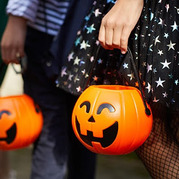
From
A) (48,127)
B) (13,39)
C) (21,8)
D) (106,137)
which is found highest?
(21,8)

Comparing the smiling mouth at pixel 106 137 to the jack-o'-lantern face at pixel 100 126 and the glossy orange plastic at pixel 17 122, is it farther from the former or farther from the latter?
the glossy orange plastic at pixel 17 122

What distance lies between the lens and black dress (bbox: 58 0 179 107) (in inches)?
45.5

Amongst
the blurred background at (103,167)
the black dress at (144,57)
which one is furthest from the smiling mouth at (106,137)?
the blurred background at (103,167)

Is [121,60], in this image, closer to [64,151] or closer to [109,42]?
[109,42]

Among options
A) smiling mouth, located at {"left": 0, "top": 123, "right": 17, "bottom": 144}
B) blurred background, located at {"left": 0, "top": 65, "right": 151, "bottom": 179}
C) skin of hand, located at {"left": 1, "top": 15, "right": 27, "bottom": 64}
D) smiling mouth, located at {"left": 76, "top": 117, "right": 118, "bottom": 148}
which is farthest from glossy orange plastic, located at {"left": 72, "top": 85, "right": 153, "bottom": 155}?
blurred background, located at {"left": 0, "top": 65, "right": 151, "bottom": 179}

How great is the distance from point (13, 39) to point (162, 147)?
35.1 inches

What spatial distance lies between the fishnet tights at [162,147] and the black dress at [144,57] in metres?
0.10

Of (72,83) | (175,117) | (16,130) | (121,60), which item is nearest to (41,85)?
(16,130)

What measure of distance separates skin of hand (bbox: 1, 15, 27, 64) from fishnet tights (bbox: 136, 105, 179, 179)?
2.52 feet

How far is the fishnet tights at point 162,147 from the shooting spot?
122 centimetres

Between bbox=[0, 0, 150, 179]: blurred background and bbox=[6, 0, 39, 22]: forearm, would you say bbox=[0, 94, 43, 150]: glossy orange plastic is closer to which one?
bbox=[6, 0, 39, 22]: forearm

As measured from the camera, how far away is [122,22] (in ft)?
3.82

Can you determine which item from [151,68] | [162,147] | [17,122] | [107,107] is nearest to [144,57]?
[151,68]

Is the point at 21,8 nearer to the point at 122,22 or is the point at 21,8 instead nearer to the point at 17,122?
the point at 17,122
